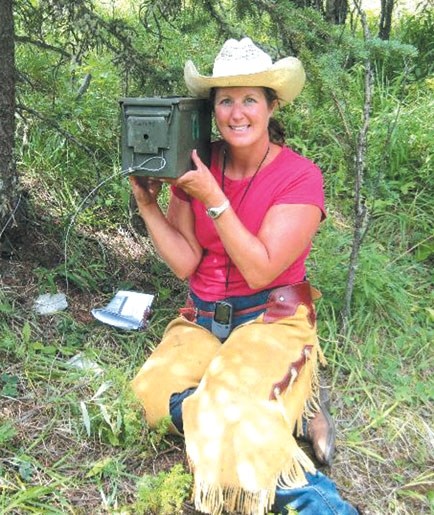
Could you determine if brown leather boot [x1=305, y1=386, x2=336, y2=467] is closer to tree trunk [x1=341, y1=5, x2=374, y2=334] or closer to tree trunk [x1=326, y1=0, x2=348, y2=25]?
tree trunk [x1=341, y1=5, x2=374, y2=334]

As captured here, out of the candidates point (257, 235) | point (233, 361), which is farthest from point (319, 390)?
point (257, 235)

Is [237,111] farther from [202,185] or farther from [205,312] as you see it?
[205,312]

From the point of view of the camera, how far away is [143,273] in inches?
137

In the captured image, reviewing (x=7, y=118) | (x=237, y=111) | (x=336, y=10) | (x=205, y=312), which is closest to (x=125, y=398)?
(x=205, y=312)

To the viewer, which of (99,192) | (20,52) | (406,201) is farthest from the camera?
(20,52)

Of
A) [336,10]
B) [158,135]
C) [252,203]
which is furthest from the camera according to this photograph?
[336,10]

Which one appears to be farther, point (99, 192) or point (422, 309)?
point (99, 192)

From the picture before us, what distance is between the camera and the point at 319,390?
2740mm

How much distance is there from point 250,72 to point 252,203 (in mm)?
493

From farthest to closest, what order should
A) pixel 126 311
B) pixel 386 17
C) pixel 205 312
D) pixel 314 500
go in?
pixel 386 17 → pixel 126 311 → pixel 205 312 → pixel 314 500

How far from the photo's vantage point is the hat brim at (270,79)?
2271mm

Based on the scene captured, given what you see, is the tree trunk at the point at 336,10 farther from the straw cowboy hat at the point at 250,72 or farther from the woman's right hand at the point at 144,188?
the woman's right hand at the point at 144,188

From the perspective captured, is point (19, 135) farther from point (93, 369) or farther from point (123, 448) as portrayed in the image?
point (123, 448)

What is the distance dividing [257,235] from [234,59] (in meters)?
0.65
